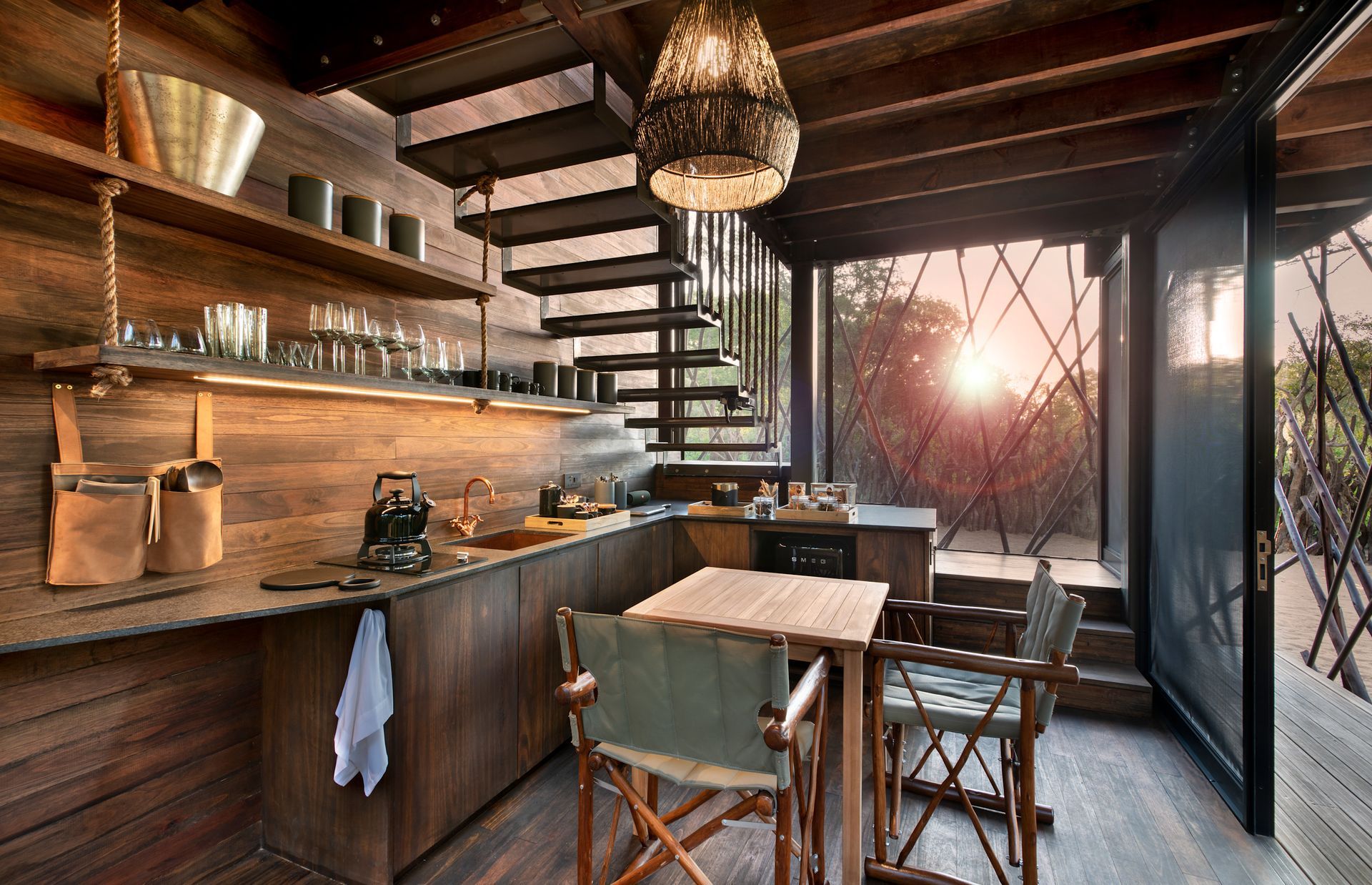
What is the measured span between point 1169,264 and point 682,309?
259cm

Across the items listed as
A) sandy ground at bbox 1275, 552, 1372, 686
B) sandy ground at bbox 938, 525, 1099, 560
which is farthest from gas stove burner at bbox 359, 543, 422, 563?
sandy ground at bbox 1275, 552, 1372, 686

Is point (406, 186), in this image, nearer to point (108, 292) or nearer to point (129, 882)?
point (108, 292)

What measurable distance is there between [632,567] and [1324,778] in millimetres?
3182

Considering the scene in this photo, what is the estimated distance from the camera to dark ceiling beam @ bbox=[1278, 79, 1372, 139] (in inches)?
109

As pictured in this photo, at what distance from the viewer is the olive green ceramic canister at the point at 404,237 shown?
2.31 meters

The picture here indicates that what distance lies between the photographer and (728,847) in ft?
6.86

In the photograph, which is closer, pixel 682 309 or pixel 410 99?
pixel 410 99

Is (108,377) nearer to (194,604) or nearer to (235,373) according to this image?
(235,373)

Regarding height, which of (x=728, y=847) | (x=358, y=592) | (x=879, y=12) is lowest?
(x=728, y=847)

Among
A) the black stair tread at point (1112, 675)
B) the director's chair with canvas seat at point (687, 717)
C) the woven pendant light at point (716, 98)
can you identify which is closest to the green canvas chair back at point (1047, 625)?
the director's chair with canvas seat at point (687, 717)

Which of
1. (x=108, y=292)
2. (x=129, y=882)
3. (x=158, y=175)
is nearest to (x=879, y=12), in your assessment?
(x=158, y=175)

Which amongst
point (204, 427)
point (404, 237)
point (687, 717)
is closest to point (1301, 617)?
point (687, 717)

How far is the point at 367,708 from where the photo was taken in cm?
175

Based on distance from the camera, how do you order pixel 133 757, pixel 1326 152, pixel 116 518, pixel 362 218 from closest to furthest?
pixel 116 518
pixel 133 757
pixel 362 218
pixel 1326 152
